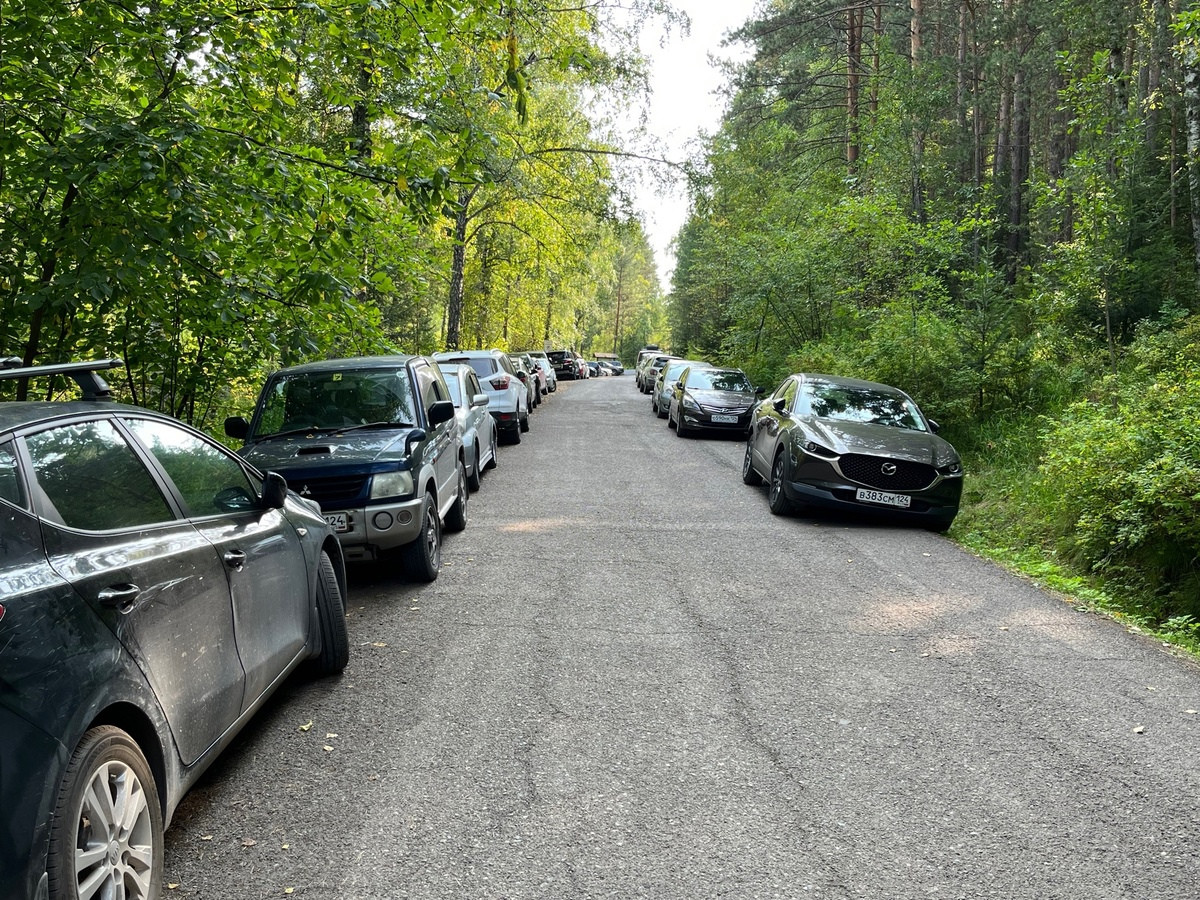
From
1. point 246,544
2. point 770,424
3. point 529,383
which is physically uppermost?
point 246,544

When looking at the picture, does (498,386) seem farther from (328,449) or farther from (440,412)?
(328,449)

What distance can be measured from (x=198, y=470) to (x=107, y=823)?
1.81m

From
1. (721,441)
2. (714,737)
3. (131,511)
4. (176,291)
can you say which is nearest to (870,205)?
(721,441)

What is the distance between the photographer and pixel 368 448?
689 cm

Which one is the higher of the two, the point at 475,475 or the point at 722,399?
the point at 722,399

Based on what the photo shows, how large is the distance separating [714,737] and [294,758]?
2.03 metres

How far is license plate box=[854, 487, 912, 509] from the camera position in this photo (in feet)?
31.2

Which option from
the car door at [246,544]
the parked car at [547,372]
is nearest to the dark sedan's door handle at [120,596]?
the car door at [246,544]

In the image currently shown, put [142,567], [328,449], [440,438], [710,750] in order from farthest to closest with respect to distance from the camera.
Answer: [440,438]
[328,449]
[710,750]
[142,567]

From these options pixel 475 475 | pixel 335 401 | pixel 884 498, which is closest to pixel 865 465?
pixel 884 498

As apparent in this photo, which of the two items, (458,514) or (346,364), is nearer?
(346,364)

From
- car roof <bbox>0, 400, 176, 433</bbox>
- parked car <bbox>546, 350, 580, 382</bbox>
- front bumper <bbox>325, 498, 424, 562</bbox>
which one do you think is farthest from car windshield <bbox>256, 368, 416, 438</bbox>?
parked car <bbox>546, 350, 580, 382</bbox>

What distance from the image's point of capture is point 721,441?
18.4m

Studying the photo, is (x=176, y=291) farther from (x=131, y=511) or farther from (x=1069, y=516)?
(x=1069, y=516)
